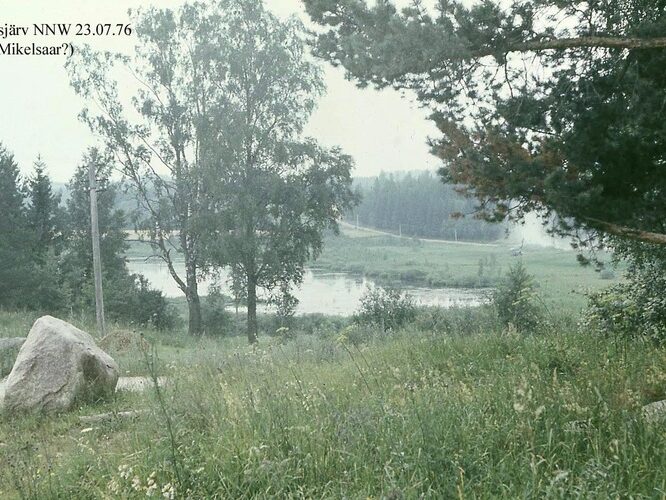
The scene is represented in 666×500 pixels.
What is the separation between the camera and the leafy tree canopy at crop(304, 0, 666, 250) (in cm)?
461

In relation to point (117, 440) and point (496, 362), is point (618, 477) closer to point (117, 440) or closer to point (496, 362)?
point (496, 362)

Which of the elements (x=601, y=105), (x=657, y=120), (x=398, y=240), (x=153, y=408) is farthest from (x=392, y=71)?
(x=398, y=240)

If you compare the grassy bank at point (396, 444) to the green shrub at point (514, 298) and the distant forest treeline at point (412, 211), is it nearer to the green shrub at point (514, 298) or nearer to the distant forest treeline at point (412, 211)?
the green shrub at point (514, 298)

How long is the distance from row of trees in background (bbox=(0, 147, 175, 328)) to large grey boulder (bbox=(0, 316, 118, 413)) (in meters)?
15.0

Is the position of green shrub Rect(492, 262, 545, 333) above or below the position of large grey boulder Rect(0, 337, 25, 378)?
above

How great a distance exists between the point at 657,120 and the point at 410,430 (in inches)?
132

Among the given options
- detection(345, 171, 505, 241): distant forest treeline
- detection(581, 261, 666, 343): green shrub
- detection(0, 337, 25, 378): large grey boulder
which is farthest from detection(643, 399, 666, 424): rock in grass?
detection(345, 171, 505, 241): distant forest treeline

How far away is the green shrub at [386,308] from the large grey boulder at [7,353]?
927cm

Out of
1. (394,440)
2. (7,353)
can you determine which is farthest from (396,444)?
(7,353)

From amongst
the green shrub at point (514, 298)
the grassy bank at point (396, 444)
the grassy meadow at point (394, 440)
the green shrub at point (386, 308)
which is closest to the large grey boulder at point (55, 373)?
the grassy meadow at point (394, 440)

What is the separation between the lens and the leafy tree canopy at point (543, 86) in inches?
181

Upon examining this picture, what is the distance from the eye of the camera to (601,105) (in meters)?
4.93

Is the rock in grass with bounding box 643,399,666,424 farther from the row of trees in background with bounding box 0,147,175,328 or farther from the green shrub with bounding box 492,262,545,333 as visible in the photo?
the row of trees in background with bounding box 0,147,175,328

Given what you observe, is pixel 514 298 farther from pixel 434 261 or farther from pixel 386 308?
pixel 434 261
